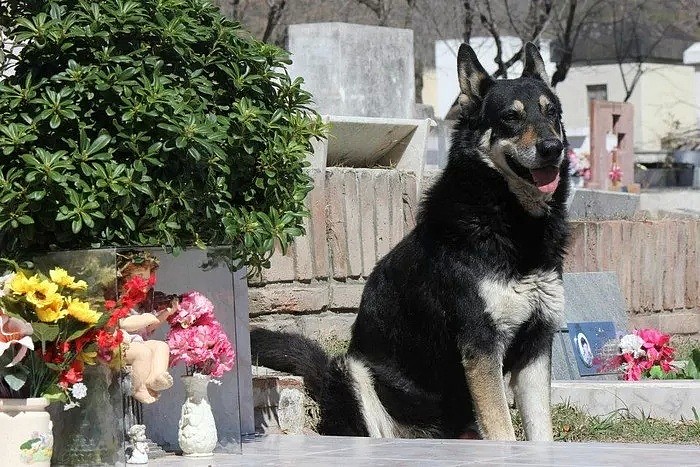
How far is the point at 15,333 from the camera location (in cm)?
493

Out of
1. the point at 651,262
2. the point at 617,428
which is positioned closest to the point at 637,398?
the point at 617,428

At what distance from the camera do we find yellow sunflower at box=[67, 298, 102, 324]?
5.02 metres

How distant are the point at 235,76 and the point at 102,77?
66 cm

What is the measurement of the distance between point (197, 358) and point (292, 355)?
156 cm

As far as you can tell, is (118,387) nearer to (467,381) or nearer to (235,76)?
(235,76)

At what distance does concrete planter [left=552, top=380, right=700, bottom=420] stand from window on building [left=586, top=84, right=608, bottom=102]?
50424 millimetres

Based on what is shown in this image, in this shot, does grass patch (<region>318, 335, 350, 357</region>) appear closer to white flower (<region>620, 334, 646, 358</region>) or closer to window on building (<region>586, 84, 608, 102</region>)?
white flower (<region>620, 334, 646, 358</region>)

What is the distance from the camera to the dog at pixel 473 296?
6.42 meters

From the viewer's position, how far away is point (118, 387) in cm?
532

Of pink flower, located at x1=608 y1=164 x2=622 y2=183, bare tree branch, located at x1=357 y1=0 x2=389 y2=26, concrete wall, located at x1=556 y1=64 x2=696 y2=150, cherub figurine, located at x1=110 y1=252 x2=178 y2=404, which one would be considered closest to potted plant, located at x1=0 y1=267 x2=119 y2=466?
cherub figurine, located at x1=110 y1=252 x2=178 y2=404

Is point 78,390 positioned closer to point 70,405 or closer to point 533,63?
point 70,405

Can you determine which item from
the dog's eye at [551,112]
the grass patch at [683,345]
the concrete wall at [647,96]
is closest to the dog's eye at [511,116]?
the dog's eye at [551,112]

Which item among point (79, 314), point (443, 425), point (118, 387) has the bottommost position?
point (443, 425)

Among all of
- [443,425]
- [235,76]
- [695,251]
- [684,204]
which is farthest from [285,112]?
[684,204]
